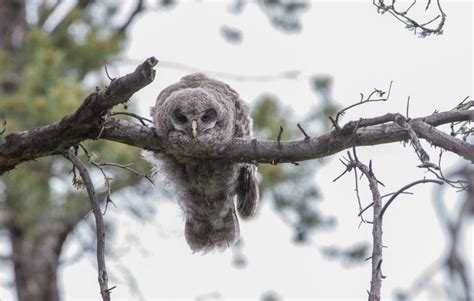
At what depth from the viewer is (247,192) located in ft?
16.6

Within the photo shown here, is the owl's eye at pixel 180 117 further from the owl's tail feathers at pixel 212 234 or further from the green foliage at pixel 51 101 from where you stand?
the green foliage at pixel 51 101

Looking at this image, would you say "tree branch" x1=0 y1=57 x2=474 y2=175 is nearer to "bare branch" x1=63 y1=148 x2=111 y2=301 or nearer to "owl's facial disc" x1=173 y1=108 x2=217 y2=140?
"bare branch" x1=63 y1=148 x2=111 y2=301

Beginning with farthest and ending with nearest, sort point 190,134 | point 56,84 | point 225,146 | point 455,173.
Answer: point 56,84 → point 190,134 → point 225,146 → point 455,173

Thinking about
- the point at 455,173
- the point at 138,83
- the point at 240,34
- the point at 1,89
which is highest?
the point at 240,34

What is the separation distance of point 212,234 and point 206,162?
2.68ft

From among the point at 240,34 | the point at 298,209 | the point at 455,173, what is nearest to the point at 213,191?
the point at 455,173

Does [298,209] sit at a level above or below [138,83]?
above

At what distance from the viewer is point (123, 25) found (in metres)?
12.6

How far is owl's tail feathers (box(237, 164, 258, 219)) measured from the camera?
16.4 feet

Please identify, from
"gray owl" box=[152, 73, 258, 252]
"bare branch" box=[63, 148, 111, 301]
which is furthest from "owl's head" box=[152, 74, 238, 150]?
"bare branch" box=[63, 148, 111, 301]

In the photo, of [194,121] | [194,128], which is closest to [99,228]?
[194,128]

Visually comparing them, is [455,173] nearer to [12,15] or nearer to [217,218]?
[217,218]

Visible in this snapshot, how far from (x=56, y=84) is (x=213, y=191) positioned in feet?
13.2

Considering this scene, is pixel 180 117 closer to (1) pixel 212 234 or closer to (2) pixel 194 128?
(2) pixel 194 128
